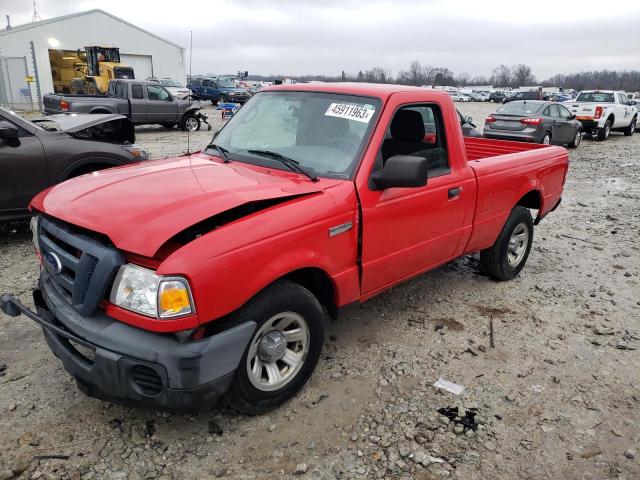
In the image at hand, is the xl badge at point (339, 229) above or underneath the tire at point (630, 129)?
Result: above

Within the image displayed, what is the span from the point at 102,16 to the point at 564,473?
40.8 m

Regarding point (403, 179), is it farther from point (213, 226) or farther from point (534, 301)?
point (534, 301)

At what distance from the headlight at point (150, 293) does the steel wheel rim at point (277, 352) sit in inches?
20.6

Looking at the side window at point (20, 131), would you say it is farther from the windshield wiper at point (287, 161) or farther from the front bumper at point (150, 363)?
the front bumper at point (150, 363)

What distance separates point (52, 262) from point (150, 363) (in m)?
1.03

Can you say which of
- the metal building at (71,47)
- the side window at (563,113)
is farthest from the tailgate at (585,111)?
the metal building at (71,47)

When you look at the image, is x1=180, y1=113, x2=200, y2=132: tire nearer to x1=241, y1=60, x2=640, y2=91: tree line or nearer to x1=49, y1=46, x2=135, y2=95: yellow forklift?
x1=49, y1=46, x2=135, y2=95: yellow forklift

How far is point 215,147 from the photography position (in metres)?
3.98

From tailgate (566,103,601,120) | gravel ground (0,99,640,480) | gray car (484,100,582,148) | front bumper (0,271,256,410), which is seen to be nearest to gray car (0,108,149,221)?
gravel ground (0,99,640,480)

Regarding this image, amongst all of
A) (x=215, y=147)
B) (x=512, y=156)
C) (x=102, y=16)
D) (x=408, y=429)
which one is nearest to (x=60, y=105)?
(x=215, y=147)

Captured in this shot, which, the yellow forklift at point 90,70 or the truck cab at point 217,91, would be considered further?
the truck cab at point 217,91

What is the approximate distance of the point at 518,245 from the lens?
5336 mm

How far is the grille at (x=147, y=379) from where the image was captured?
2406mm

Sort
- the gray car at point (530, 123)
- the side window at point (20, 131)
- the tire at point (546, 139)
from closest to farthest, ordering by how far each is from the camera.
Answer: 1. the side window at point (20, 131)
2. the gray car at point (530, 123)
3. the tire at point (546, 139)
